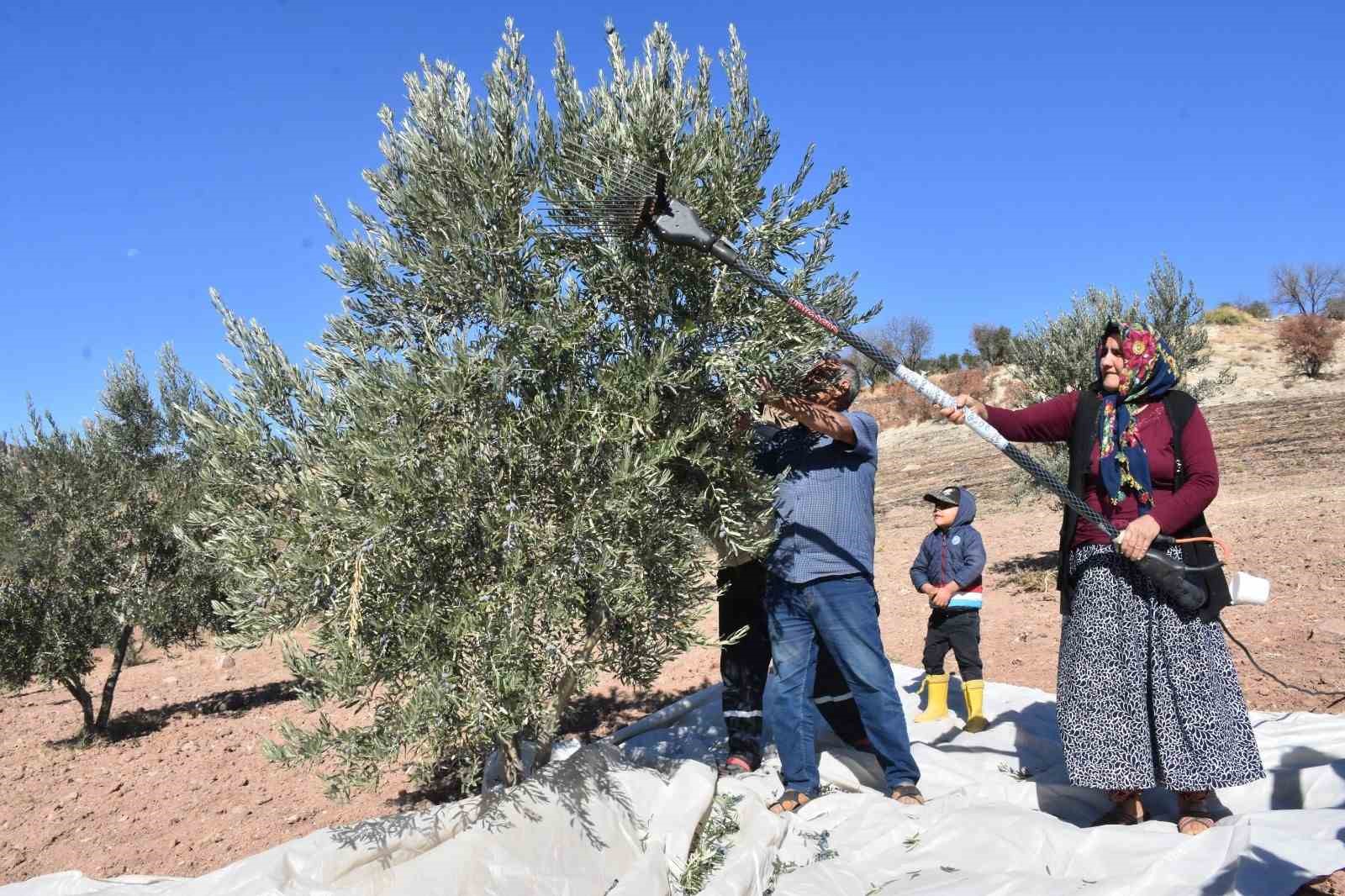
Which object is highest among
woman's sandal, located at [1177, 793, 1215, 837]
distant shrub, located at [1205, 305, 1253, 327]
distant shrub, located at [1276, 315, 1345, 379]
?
distant shrub, located at [1205, 305, 1253, 327]

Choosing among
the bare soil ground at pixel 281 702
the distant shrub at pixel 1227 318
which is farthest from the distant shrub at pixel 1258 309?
the bare soil ground at pixel 281 702

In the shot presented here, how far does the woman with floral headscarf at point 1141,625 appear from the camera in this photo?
3.65 metres

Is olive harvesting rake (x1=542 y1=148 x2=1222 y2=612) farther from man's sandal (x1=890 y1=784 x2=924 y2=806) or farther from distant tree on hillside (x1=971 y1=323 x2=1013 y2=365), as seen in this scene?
distant tree on hillside (x1=971 y1=323 x2=1013 y2=365)

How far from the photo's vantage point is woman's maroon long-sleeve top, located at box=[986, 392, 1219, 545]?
363 cm

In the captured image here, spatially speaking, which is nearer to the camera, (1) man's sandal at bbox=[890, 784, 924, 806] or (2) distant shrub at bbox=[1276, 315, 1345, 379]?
(1) man's sandal at bbox=[890, 784, 924, 806]

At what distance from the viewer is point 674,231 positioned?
3340 millimetres

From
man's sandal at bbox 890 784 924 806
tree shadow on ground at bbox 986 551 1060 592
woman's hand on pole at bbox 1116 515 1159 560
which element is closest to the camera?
woman's hand on pole at bbox 1116 515 1159 560

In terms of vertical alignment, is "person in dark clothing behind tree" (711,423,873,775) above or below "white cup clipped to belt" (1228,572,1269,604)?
below

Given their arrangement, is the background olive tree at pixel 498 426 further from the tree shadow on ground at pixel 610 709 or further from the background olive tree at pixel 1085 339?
the background olive tree at pixel 1085 339

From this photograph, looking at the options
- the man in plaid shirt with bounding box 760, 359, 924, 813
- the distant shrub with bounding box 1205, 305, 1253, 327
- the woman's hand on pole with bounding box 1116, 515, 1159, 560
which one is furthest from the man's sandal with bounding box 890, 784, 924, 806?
the distant shrub with bounding box 1205, 305, 1253, 327

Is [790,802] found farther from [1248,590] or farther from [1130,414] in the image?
[1130,414]

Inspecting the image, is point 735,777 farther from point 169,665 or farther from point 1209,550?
point 169,665

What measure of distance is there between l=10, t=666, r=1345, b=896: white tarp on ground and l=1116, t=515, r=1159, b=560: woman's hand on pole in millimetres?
1088

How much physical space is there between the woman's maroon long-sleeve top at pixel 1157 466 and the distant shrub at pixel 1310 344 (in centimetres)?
3558
